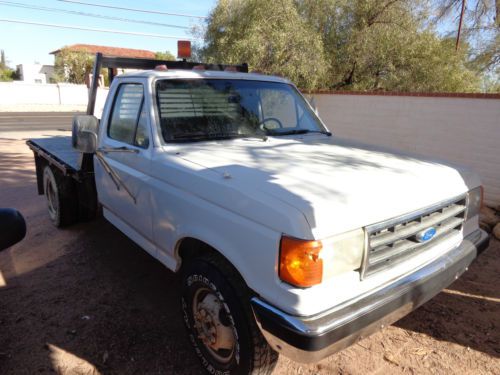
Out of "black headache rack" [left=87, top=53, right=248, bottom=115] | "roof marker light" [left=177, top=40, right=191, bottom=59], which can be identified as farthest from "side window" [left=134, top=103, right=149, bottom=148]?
"roof marker light" [left=177, top=40, right=191, bottom=59]

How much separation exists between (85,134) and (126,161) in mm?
398

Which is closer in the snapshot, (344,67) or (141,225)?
(141,225)

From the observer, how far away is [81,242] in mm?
4711

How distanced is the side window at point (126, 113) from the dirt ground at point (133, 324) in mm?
1409

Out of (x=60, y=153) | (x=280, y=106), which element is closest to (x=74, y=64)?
(x=60, y=153)

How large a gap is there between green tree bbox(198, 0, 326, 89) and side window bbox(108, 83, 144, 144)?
6794mm

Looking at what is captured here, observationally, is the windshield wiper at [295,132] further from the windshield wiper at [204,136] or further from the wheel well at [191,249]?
the wheel well at [191,249]

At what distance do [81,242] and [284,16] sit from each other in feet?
26.8

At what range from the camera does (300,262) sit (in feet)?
6.11

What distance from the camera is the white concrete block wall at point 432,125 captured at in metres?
6.72

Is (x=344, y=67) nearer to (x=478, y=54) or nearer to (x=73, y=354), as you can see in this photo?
(x=478, y=54)

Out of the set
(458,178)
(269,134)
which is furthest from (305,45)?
(458,178)

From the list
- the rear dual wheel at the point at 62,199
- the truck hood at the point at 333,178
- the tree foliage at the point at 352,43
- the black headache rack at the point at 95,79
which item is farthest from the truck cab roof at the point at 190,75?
the tree foliage at the point at 352,43

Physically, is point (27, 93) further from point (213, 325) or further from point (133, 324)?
point (213, 325)
